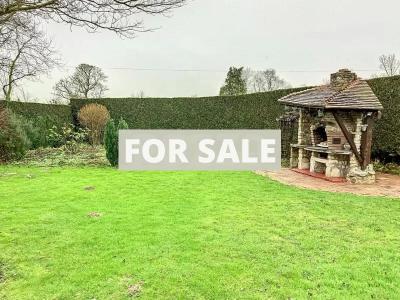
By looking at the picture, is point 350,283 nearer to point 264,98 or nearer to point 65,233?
point 65,233

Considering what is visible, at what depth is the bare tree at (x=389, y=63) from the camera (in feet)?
101

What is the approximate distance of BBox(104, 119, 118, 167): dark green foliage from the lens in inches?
508

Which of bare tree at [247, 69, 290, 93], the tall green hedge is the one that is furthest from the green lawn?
bare tree at [247, 69, 290, 93]

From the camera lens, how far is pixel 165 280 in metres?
4.04

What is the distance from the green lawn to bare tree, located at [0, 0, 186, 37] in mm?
3143

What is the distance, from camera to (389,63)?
1242 inches

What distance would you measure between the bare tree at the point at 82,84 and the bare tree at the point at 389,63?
89.9 feet

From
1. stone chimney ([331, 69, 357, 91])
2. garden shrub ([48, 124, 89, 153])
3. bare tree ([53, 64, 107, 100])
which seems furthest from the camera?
bare tree ([53, 64, 107, 100])

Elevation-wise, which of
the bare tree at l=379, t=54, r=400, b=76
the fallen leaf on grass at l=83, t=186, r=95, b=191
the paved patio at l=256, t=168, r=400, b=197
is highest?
the bare tree at l=379, t=54, r=400, b=76

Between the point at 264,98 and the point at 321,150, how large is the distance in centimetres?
655

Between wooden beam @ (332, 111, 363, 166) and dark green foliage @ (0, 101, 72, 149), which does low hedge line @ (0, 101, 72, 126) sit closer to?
dark green foliage @ (0, 101, 72, 149)

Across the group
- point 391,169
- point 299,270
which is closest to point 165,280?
point 299,270

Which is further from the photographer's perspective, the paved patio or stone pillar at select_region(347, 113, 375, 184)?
stone pillar at select_region(347, 113, 375, 184)

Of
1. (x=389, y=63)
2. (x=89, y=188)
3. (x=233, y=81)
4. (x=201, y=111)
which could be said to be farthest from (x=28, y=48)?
(x=389, y=63)
